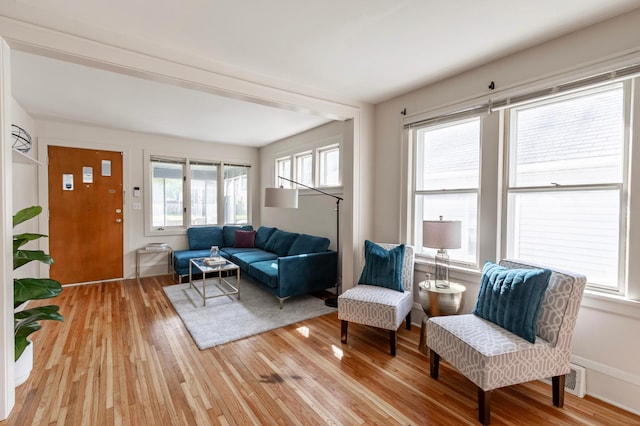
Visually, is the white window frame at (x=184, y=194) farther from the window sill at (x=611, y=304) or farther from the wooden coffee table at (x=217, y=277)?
the window sill at (x=611, y=304)

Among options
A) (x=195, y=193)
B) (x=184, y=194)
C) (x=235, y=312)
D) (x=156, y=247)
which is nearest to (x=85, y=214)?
(x=156, y=247)

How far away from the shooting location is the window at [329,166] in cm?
442

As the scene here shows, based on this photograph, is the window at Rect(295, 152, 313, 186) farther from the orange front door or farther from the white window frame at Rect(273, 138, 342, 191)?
the orange front door

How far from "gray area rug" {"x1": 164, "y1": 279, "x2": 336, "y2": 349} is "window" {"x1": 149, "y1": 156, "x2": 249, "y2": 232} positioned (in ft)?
5.27

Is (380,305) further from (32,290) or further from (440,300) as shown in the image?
(32,290)

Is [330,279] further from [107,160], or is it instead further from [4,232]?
[107,160]

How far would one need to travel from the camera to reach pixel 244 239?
5.60 metres

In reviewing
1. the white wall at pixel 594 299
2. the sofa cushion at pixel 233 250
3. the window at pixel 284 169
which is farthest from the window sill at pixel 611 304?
the sofa cushion at pixel 233 250

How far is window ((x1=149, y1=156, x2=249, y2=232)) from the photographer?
5.33 m

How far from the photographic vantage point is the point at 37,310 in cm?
208

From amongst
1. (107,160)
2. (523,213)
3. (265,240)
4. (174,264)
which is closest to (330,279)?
(265,240)

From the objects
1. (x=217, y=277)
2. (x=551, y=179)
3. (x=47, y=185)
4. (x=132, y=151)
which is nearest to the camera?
(x=551, y=179)

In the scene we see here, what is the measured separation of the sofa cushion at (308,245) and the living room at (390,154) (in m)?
0.24

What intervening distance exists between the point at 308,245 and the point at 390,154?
179 cm
